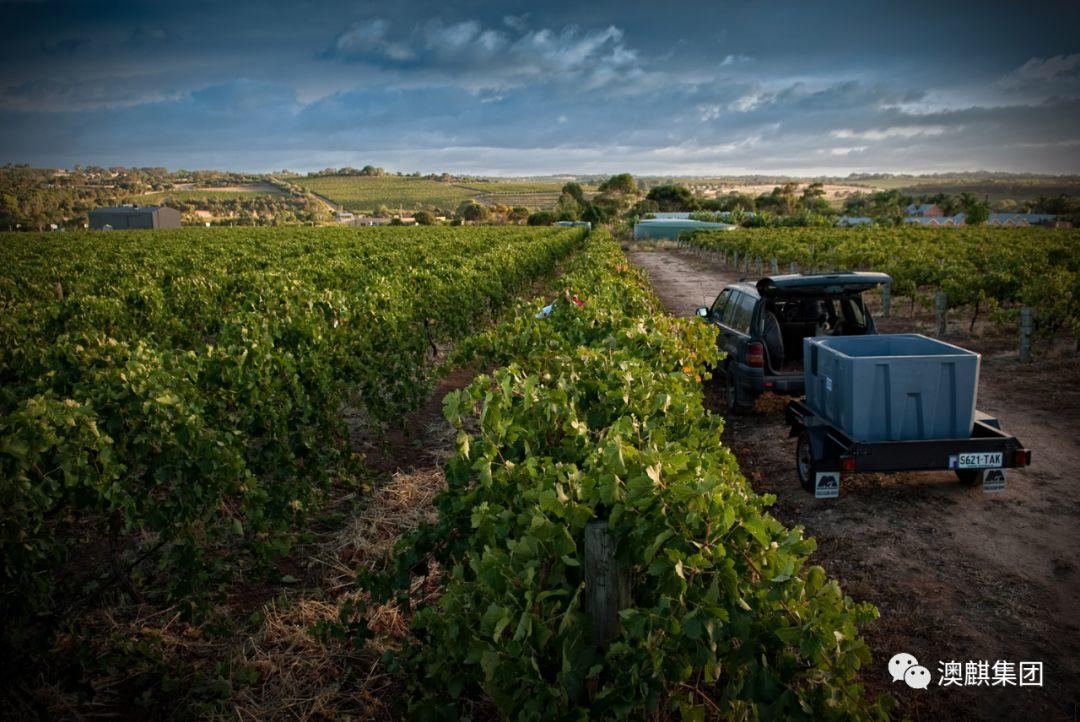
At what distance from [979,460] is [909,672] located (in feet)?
8.82

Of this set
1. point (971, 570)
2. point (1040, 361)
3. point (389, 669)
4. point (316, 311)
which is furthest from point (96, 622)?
point (1040, 361)

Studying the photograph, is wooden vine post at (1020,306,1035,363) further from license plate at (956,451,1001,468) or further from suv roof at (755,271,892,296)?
license plate at (956,451,1001,468)

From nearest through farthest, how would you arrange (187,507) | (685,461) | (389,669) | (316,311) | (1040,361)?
1. (685,461)
2. (389,669)
3. (187,507)
4. (316,311)
5. (1040,361)

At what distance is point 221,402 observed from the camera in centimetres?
520

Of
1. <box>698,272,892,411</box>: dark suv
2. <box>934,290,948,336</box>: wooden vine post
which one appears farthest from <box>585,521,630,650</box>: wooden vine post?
<box>934,290,948,336</box>: wooden vine post

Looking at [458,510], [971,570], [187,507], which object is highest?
[458,510]

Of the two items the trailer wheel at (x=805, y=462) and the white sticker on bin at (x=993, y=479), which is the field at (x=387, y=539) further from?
the white sticker on bin at (x=993, y=479)

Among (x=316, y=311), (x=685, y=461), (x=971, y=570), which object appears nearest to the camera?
(x=685, y=461)

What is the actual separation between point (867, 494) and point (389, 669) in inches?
203

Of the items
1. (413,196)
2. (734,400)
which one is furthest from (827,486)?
(413,196)

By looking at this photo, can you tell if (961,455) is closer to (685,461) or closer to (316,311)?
(685,461)

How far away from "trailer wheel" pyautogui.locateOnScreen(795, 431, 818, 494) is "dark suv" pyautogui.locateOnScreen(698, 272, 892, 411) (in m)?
1.27

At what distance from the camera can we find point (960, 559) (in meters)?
A: 5.15

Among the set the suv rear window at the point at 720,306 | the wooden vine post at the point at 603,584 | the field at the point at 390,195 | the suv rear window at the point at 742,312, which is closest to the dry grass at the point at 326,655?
the wooden vine post at the point at 603,584
